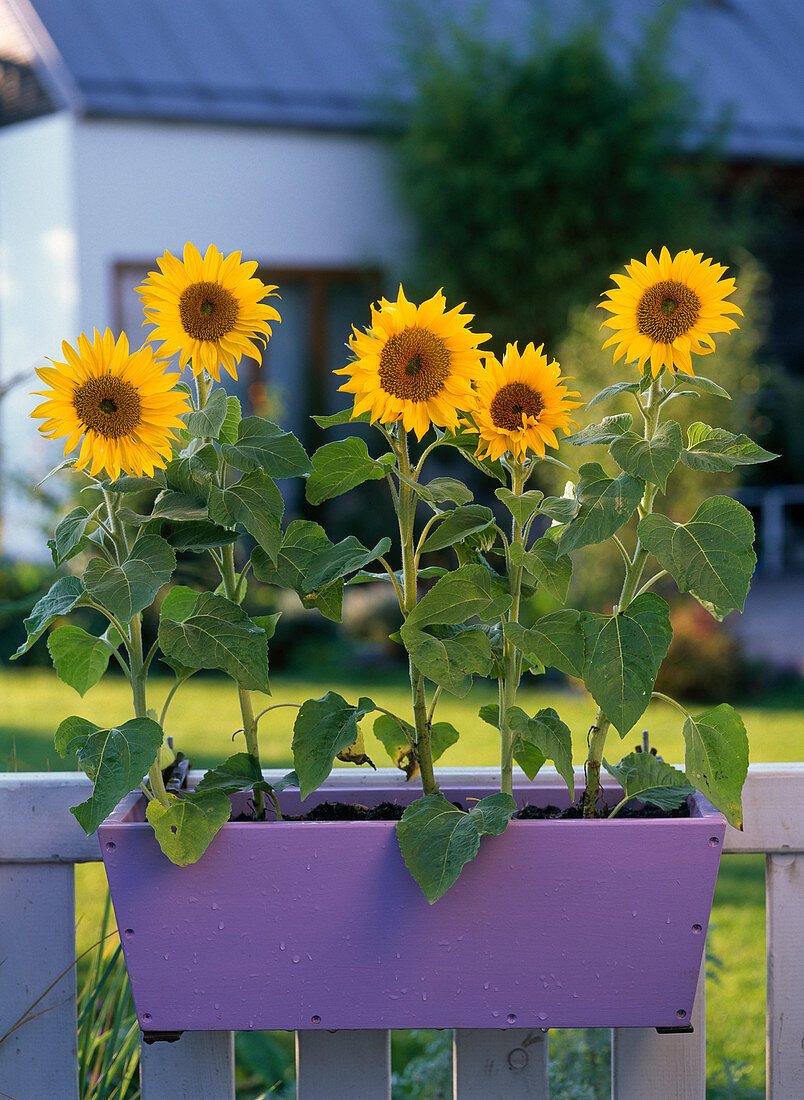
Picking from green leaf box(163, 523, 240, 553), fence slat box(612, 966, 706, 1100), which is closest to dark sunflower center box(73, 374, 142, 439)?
green leaf box(163, 523, 240, 553)

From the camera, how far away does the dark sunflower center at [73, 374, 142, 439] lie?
0.88 m

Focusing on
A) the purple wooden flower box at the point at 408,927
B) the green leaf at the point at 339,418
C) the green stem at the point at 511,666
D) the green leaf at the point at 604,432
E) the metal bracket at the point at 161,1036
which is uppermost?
the green leaf at the point at 339,418

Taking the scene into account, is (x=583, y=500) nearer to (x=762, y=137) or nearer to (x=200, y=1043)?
(x=200, y=1043)

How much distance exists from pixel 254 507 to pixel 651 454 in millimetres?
307

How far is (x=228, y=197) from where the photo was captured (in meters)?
7.66

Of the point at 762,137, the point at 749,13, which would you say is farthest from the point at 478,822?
the point at 749,13

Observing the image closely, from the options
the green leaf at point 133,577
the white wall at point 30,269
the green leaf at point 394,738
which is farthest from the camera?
the white wall at point 30,269

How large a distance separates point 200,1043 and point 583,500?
23.6 inches

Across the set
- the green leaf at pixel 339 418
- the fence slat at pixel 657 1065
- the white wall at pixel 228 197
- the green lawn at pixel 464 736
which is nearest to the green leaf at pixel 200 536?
the green leaf at pixel 339 418

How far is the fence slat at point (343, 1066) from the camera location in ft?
3.42

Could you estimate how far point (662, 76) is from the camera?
25.2 feet

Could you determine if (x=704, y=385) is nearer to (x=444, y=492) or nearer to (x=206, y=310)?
(x=444, y=492)

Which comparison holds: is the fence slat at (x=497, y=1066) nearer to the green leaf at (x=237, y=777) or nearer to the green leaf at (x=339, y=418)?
the green leaf at (x=237, y=777)

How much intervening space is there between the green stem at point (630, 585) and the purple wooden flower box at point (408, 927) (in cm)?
10
